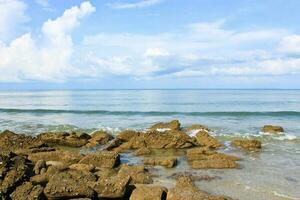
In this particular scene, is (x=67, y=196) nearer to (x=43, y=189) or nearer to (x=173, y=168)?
(x=43, y=189)

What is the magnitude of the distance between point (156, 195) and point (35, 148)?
26.7 feet

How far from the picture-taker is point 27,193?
8.92 meters

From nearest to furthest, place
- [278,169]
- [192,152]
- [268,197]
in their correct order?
[268,197] < [278,169] < [192,152]

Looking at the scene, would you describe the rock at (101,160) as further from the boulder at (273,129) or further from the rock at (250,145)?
the boulder at (273,129)

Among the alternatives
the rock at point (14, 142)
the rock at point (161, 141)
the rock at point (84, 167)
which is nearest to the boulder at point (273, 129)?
the rock at point (161, 141)

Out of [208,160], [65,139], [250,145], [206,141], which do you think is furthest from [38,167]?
[250,145]

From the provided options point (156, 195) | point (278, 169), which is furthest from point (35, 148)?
point (278, 169)

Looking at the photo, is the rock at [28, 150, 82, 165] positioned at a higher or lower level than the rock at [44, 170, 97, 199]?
lower

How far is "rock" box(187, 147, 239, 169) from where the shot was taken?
13.6 metres

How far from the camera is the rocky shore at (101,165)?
30.1ft

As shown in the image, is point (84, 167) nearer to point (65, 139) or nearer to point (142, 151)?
point (142, 151)

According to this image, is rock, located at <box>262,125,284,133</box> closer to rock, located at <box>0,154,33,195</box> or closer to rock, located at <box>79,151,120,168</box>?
rock, located at <box>79,151,120,168</box>

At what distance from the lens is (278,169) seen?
13508mm

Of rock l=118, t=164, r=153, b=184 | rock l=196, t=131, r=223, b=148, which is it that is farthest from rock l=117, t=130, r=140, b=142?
rock l=118, t=164, r=153, b=184
